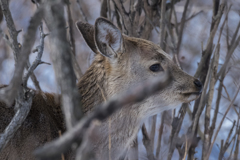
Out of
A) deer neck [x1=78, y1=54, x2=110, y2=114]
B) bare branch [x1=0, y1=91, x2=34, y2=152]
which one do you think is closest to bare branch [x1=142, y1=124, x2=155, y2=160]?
deer neck [x1=78, y1=54, x2=110, y2=114]

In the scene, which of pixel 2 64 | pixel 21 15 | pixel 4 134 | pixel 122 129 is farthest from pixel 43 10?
pixel 21 15

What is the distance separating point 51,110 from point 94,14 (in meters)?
3.91

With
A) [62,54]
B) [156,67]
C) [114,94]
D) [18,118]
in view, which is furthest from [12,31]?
[62,54]

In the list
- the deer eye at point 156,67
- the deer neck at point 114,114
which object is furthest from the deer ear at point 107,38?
the deer eye at point 156,67

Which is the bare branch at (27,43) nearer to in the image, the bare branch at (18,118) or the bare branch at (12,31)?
the bare branch at (18,118)

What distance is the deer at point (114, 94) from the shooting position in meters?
2.41

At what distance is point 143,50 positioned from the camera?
2744 mm

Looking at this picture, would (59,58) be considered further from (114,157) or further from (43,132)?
(114,157)

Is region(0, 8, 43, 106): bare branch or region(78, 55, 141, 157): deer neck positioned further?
region(78, 55, 141, 157): deer neck

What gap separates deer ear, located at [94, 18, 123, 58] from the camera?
95.2 inches

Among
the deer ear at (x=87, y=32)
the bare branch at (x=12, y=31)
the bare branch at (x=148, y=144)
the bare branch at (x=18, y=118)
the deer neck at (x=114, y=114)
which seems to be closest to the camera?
the bare branch at (x=18, y=118)

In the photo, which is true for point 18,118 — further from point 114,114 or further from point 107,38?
point 107,38

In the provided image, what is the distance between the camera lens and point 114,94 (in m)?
2.55

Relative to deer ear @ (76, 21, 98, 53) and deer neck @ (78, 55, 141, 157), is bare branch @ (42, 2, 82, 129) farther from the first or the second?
deer ear @ (76, 21, 98, 53)
